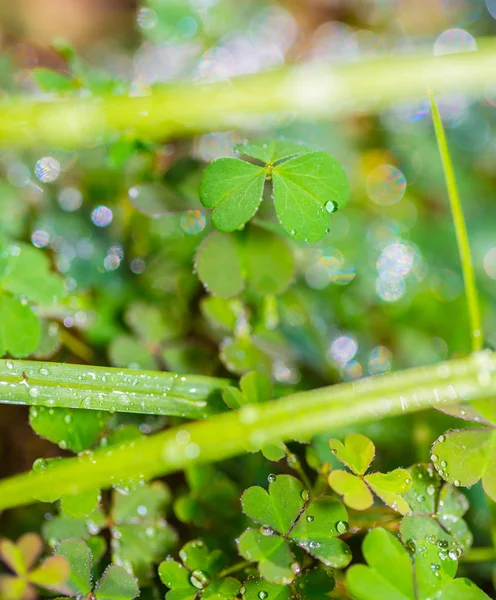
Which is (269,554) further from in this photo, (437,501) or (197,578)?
(437,501)

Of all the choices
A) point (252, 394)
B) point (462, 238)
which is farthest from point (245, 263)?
point (462, 238)

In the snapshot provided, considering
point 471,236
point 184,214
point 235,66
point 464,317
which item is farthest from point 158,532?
point 235,66

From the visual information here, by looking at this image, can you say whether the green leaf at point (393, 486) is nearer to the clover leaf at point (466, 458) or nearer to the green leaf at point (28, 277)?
the clover leaf at point (466, 458)

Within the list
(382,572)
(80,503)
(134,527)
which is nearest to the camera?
(382,572)

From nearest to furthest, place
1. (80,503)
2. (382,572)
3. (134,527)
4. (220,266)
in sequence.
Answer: (382,572)
(80,503)
(134,527)
(220,266)

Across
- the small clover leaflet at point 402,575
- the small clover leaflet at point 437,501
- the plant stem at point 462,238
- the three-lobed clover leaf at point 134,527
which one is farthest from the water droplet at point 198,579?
the plant stem at point 462,238

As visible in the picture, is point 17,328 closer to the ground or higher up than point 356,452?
higher up

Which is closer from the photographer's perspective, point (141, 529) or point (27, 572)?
point (27, 572)
